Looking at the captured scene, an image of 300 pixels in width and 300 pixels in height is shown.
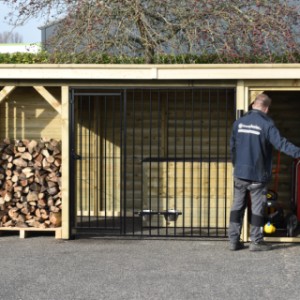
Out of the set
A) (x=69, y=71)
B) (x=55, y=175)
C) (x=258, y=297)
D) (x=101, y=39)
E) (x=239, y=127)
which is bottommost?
(x=258, y=297)

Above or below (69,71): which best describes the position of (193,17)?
above

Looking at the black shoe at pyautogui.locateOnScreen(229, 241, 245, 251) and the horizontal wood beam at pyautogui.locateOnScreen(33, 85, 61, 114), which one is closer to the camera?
the black shoe at pyautogui.locateOnScreen(229, 241, 245, 251)

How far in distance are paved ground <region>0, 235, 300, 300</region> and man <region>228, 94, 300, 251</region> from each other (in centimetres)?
29

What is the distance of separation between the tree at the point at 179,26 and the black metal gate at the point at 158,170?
6.34 feet

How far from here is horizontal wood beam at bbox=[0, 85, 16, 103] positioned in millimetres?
9430

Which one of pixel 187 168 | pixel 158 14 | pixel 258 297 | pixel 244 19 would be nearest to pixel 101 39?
pixel 158 14

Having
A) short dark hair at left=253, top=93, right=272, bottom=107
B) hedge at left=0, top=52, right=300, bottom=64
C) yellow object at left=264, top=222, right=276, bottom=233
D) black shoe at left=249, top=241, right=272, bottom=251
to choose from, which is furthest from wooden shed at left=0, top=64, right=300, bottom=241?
hedge at left=0, top=52, right=300, bottom=64

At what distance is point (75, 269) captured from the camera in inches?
302

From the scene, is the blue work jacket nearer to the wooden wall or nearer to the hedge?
the wooden wall

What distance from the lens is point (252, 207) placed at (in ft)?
28.1

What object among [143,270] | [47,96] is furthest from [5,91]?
[143,270]

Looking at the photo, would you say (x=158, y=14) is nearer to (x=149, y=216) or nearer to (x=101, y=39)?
(x=101, y=39)

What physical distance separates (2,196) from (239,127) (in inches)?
132

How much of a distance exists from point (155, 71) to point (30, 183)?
2306mm
